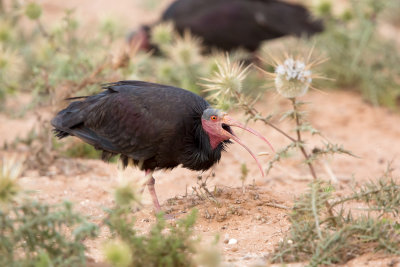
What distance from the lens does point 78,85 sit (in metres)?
5.74

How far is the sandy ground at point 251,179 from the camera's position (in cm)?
407

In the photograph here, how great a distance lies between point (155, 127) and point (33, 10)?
9.26 ft

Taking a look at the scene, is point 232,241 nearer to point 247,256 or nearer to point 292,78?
point 247,256

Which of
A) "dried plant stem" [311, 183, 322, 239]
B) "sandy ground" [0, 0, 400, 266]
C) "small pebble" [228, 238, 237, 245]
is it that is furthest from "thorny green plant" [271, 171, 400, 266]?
"small pebble" [228, 238, 237, 245]

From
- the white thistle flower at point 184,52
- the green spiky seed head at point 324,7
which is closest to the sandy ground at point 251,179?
the white thistle flower at point 184,52

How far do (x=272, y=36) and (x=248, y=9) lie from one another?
51 cm

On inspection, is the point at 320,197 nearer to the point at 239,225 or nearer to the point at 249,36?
the point at 239,225

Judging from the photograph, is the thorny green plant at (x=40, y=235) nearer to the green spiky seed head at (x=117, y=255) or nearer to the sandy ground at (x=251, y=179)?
the sandy ground at (x=251, y=179)

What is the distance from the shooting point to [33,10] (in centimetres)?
648

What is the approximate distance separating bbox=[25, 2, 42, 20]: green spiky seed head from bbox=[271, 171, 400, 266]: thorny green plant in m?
4.15

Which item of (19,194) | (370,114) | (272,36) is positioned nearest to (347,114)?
(370,114)

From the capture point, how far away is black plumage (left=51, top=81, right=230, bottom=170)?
4445 millimetres

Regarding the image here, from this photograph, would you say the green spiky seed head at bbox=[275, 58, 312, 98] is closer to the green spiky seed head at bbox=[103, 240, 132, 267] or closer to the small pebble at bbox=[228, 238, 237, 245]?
the small pebble at bbox=[228, 238, 237, 245]

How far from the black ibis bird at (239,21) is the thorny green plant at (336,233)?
5265 millimetres
